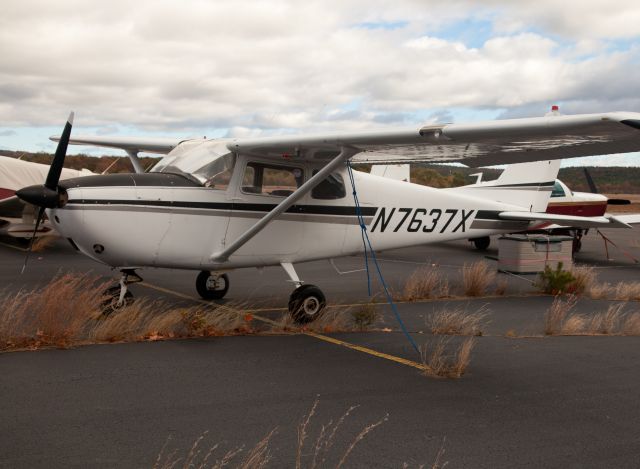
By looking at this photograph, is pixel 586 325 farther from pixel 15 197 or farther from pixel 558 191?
pixel 15 197

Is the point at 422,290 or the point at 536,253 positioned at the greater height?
the point at 536,253

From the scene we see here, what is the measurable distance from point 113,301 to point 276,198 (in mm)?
2557

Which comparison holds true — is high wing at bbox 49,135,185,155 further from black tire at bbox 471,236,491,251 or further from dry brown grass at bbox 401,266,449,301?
black tire at bbox 471,236,491,251

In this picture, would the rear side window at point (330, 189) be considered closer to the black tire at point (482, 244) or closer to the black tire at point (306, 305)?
the black tire at point (306, 305)

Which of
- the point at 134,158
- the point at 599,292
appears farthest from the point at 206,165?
the point at 599,292

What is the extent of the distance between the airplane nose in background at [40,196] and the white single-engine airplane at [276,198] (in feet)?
Result: 0.04

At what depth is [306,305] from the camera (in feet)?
29.2

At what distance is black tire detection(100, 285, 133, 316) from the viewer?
333 inches

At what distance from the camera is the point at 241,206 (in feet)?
29.6

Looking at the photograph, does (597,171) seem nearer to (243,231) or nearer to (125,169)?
(125,169)

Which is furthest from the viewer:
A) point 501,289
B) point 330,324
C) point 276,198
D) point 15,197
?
point 15,197

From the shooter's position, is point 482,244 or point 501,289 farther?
point 482,244

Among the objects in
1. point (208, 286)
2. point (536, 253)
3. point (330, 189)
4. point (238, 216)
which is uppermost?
point (330, 189)

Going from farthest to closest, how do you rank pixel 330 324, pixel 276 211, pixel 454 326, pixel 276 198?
pixel 276 198
pixel 276 211
pixel 330 324
pixel 454 326
